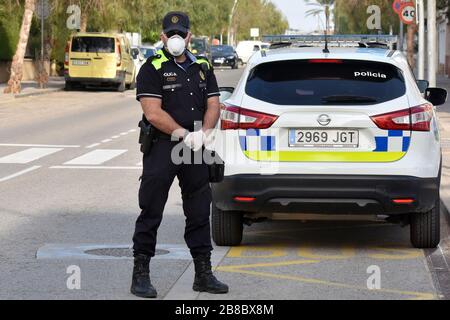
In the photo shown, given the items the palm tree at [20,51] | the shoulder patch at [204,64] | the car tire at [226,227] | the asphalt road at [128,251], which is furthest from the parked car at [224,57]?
the shoulder patch at [204,64]

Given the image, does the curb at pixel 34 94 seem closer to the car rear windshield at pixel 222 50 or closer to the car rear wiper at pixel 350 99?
the car rear wiper at pixel 350 99

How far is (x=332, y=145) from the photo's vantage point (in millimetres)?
9219

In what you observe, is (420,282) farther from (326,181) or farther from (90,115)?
(90,115)

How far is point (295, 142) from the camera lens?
30.3 ft

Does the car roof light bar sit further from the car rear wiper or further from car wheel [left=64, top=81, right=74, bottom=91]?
car wheel [left=64, top=81, right=74, bottom=91]

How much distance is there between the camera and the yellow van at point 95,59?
40.2 m

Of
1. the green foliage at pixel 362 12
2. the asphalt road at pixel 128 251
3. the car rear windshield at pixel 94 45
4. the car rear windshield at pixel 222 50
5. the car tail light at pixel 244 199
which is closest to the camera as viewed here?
the asphalt road at pixel 128 251

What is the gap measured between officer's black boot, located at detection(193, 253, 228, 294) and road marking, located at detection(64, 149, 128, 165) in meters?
9.52

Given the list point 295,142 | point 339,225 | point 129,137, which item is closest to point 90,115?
point 129,137

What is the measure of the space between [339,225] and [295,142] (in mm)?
2277

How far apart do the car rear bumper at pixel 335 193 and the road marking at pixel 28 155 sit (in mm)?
8488

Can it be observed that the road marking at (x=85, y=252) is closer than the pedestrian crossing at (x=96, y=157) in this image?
Yes

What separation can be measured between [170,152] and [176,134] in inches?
5.9

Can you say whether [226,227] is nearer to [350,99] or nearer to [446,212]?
[350,99]
